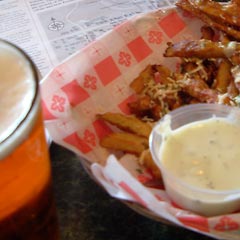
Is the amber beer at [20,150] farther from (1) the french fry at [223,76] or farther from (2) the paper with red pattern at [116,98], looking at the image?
(1) the french fry at [223,76]

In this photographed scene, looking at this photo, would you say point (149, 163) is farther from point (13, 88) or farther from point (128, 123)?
point (13, 88)

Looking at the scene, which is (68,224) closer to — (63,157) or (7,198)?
(63,157)

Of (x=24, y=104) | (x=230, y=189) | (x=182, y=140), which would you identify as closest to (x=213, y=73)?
(x=182, y=140)

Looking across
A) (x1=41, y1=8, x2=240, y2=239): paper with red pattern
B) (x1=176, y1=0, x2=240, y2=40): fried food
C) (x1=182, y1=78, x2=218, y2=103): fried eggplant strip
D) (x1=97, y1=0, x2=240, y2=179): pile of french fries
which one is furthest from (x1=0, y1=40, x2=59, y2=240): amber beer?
(x1=176, y1=0, x2=240, y2=40): fried food

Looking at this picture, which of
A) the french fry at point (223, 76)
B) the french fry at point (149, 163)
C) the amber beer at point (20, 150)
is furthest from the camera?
the french fry at point (223, 76)

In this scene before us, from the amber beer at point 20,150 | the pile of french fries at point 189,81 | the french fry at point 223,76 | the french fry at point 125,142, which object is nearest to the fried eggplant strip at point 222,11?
the pile of french fries at point 189,81

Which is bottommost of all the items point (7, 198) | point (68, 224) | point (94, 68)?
point (68, 224)
